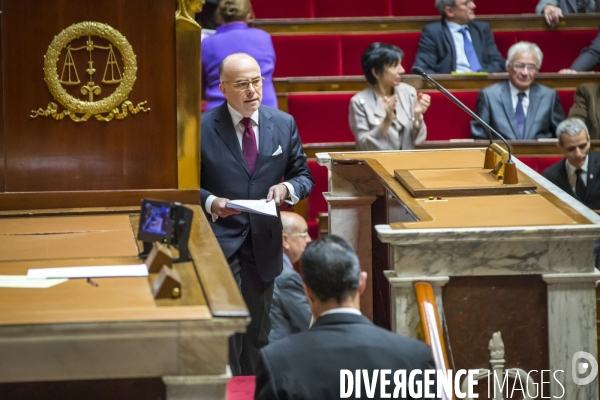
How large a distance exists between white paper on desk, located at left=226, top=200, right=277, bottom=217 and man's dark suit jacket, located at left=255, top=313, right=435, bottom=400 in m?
1.06

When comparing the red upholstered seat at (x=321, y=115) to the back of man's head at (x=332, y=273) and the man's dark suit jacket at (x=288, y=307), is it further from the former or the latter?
the back of man's head at (x=332, y=273)

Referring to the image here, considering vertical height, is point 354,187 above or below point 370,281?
above

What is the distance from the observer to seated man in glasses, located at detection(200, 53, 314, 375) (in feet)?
10.2

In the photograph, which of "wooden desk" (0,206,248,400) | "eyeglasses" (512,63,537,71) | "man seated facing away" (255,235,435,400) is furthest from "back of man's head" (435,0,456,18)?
"wooden desk" (0,206,248,400)

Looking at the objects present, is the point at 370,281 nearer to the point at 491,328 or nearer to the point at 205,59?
the point at 491,328

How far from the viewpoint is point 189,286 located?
1.86 meters

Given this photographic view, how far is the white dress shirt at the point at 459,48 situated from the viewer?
5367 mm

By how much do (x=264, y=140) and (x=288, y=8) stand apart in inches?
119

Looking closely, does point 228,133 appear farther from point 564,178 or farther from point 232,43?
point 564,178

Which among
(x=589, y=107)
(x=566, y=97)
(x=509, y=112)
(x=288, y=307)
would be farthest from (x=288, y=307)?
(x=566, y=97)

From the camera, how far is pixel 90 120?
8.64 feet

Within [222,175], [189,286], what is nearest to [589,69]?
[222,175]

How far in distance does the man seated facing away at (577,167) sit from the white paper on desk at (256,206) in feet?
5.69

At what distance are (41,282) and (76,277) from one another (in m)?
0.07
